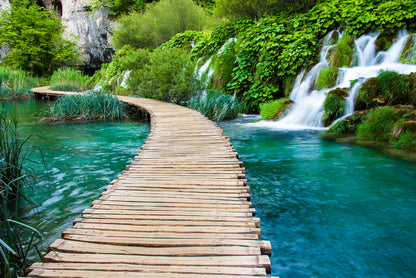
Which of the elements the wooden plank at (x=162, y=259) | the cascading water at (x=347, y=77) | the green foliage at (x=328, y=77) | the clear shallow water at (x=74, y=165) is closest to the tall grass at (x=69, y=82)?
the clear shallow water at (x=74, y=165)

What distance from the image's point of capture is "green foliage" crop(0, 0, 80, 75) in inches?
1095

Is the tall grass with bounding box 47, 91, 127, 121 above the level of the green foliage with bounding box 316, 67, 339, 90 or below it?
below

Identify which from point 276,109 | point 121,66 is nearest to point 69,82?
point 121,66

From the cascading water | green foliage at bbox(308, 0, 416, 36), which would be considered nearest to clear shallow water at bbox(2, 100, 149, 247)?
the cascading water

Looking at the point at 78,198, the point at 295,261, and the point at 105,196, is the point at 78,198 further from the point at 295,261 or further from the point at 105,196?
the point at 295,261

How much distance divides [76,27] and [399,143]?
105ft

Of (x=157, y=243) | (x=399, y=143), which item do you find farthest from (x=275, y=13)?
(x=157, y=243)

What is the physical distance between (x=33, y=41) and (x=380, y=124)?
30.5m

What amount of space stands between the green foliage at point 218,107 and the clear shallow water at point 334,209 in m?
3.83

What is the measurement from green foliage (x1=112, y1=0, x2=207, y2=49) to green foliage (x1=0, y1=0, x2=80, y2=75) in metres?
9.30

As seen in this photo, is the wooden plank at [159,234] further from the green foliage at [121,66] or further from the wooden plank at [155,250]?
the green foliage at [121,66]

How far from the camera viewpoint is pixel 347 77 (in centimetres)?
912

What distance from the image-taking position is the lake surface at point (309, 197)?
9.83 ft

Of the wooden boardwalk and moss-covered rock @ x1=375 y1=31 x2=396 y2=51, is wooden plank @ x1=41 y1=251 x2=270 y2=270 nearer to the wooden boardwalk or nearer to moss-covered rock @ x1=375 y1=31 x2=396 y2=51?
the wooden boardwalk
